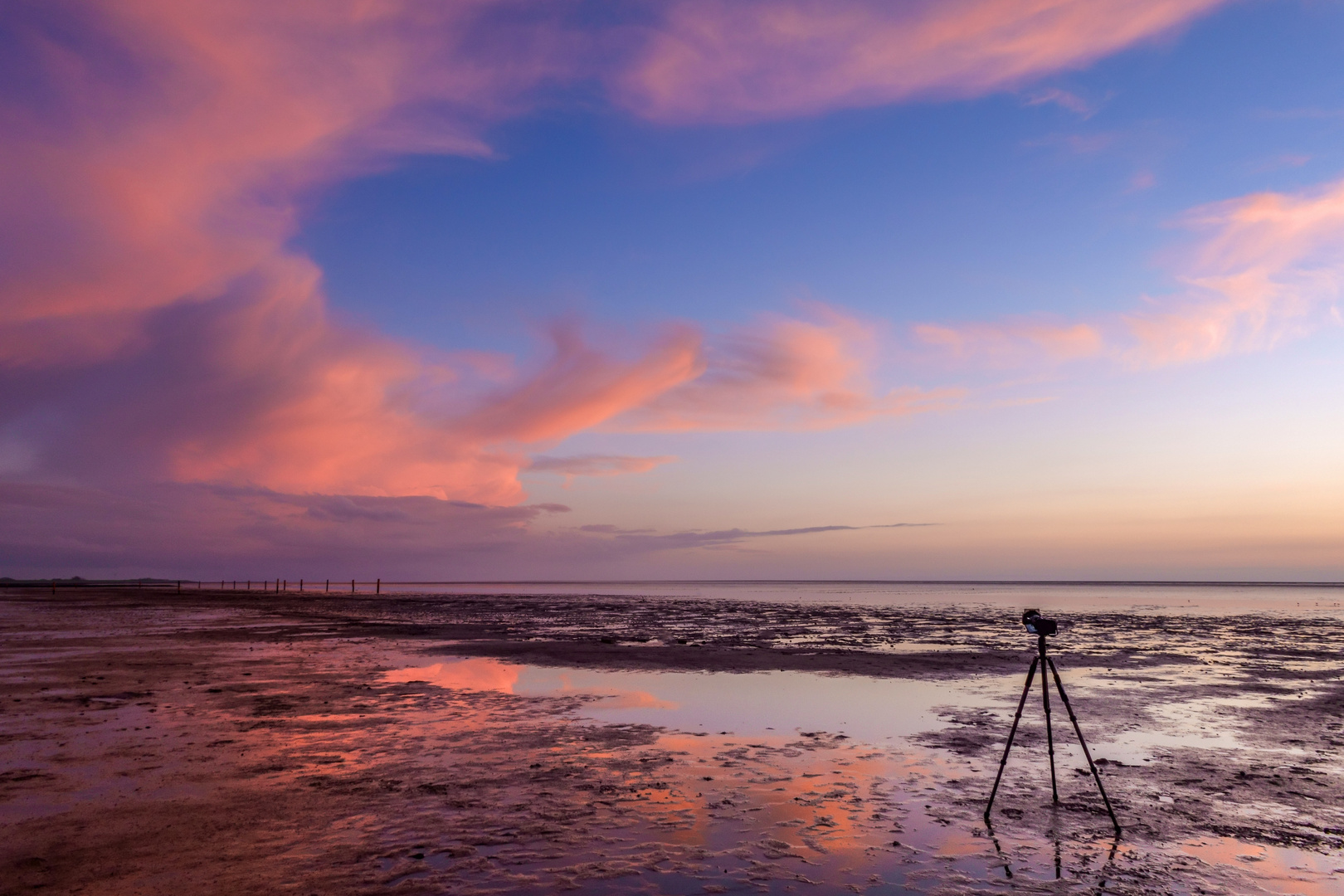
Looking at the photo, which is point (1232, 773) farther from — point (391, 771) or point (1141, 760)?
point (391, 771)

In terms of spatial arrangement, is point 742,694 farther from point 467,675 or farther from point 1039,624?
point 1039,624

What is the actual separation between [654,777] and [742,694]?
887cm

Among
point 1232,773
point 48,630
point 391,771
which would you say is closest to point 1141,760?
point 1232,773

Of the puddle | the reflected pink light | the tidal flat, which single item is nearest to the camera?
the tidal flat

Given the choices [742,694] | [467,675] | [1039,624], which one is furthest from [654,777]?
[467,675]

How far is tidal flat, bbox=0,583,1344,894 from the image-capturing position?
8.15 m

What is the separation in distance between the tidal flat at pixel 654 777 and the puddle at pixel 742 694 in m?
0.13

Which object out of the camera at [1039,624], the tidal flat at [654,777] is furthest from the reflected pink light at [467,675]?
the camera at [1039,624]

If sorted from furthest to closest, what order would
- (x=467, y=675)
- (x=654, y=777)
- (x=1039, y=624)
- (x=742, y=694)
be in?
(x=467, y=675)
(x=742, y=694)
(x=654, y=777)
(x=1039, y=624)

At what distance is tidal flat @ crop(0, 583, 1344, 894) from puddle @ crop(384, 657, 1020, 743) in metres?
0.13

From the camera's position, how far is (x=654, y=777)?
11.9m

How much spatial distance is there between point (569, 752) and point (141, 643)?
2814cm

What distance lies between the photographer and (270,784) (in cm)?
1122

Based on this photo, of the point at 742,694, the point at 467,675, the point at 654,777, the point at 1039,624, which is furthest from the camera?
the point at 467,675
